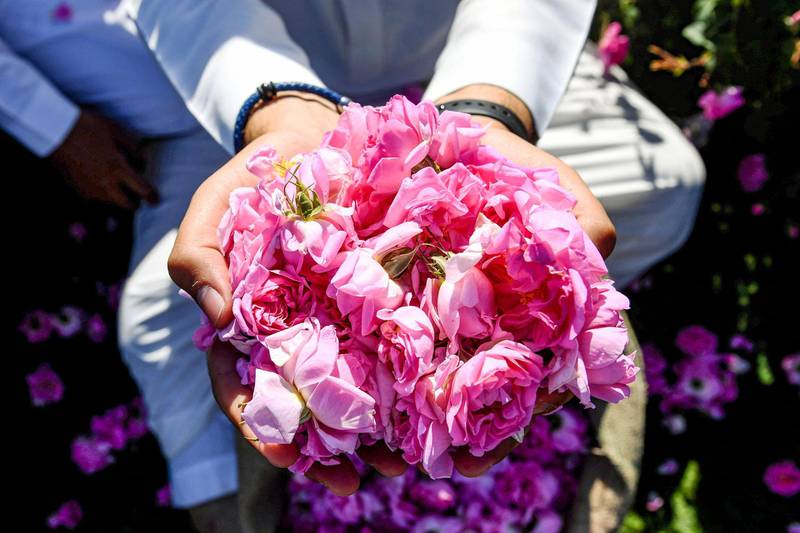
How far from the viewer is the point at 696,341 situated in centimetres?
205

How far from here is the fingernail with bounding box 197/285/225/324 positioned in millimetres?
883

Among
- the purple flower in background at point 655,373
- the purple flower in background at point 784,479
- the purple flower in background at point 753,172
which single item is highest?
the purple flower in background at point 753,172

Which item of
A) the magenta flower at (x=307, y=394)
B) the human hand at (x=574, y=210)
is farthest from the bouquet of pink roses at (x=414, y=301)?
the human hand at (x=574, y=210)

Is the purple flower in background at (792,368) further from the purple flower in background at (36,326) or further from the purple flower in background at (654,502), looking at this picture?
the purple flower in background at (36,326)

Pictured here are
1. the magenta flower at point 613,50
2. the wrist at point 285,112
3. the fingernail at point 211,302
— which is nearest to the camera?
→ the fingernail at point 211,302

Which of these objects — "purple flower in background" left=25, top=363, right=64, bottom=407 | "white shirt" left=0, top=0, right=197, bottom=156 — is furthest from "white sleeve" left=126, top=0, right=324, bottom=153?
"purple flower in background" left=25, top=363, right=64, bottom=407

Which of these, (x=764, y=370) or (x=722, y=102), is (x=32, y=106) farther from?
(x=764, y=370)

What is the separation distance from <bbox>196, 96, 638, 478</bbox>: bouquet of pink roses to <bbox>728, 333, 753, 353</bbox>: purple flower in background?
1.42 meters

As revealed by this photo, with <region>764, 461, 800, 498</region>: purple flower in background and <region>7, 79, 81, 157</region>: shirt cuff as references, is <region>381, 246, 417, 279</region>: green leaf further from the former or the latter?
<region>764, 461, 800, 498</region>: purple flower in background

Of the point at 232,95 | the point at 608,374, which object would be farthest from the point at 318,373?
the point at 232,95

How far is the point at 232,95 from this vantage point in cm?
127

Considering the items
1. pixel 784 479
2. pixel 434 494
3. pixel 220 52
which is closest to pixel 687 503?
pixel 784 479

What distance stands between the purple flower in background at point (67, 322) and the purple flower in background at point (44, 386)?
12cm

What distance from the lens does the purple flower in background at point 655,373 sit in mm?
2029
